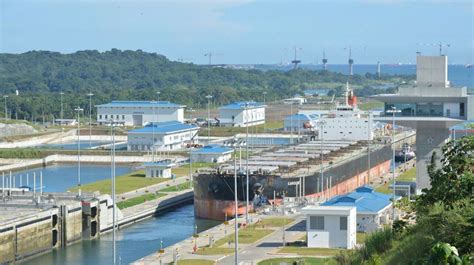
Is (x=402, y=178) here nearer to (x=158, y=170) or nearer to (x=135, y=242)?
(x=158, y=170)

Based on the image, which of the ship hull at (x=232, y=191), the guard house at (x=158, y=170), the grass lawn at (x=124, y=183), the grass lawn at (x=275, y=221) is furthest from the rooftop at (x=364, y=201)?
the guard house at (x=158, y=170)

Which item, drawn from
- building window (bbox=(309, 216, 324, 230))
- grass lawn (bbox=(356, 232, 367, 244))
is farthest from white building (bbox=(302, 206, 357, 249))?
grass lawn (bbox=(356, 232, 367, 244))

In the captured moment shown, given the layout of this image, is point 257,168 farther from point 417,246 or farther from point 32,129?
point 32,129

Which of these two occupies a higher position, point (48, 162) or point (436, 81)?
point (436, 81)

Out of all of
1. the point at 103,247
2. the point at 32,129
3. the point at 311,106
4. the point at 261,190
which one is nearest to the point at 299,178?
the point at 261,190

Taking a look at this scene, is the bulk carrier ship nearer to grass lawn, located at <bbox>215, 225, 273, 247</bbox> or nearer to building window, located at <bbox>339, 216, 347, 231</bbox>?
grass lawn, located at <bbox>215, 225, 273, 247</bbox>

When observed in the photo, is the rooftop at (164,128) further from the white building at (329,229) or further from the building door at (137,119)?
the white building at (329,229)

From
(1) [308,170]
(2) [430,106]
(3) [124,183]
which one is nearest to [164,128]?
(3) [124,183]
